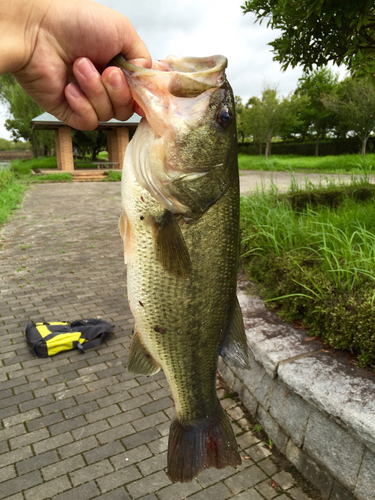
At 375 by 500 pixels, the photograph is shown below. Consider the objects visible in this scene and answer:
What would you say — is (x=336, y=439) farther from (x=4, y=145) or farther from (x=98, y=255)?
(x=4, y=145)

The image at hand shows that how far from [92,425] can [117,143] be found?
2754cm

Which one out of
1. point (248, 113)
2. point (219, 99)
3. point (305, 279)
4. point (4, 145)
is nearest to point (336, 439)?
point (305, 279)

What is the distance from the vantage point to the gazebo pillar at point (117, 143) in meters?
28.1

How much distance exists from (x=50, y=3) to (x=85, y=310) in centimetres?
469

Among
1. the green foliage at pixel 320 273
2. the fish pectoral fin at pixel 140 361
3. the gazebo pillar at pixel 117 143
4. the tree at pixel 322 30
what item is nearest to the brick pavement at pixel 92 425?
the green foliage at pixel 320 273

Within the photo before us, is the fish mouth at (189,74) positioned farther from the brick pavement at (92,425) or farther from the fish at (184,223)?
the brick pavement at (92,425)

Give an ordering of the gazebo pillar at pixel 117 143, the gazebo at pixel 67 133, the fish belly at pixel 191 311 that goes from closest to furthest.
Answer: the fish belly at pixel 191 311, the gazebo at pixel 67 133, the gazebo pillar at pixel 117 143

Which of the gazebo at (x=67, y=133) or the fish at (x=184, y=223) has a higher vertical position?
the gazebo at (x=67, y=133)

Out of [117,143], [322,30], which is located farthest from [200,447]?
[117,143]

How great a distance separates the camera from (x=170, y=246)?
1.48 metres

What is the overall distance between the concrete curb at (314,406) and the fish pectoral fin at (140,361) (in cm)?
150

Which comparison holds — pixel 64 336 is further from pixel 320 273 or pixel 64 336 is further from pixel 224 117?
pixel 224 117

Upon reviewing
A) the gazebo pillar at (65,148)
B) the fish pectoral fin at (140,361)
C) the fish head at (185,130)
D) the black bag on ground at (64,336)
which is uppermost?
the gazebo pillar at (65,148)

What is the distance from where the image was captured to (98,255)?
336 inches
